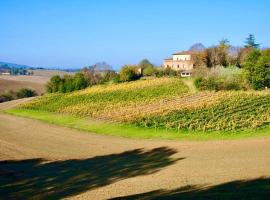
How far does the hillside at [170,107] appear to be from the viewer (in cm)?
4362

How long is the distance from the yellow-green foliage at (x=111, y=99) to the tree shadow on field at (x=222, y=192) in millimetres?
34875

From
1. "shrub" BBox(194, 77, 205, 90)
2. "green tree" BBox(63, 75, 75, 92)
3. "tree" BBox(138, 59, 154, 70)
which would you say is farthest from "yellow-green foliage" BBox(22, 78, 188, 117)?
"tree" BBox(138, 59, 154, 70)

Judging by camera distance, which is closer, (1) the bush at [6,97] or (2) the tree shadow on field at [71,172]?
(2) the tree shadow on field at [71,172]

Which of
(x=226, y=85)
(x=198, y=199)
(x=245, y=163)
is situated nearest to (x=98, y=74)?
(x=226, y=85)

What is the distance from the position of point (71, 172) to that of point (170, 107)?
28.6 m

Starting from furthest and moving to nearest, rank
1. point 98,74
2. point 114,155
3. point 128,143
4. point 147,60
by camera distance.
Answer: point 147,60 < point 98,74 < point 128,143 < point 114,155

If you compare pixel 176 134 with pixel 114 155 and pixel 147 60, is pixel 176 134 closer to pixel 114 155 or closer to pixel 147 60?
pixel 114 155

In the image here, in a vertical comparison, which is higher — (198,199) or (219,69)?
(219,69)

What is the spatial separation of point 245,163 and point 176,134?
508 inches

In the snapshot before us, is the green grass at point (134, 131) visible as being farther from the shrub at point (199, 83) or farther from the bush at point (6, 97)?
the bush at point (6, 97)

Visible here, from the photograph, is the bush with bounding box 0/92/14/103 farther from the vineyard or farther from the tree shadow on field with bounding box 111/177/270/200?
the tree shadow on field with bounding box 111/177/270/200

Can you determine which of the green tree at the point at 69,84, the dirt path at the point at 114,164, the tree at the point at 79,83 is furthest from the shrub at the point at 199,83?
the green tree at the point at 69,84

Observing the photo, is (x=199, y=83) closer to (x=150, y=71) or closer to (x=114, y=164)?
(x=150, y=71)

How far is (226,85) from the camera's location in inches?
2783
